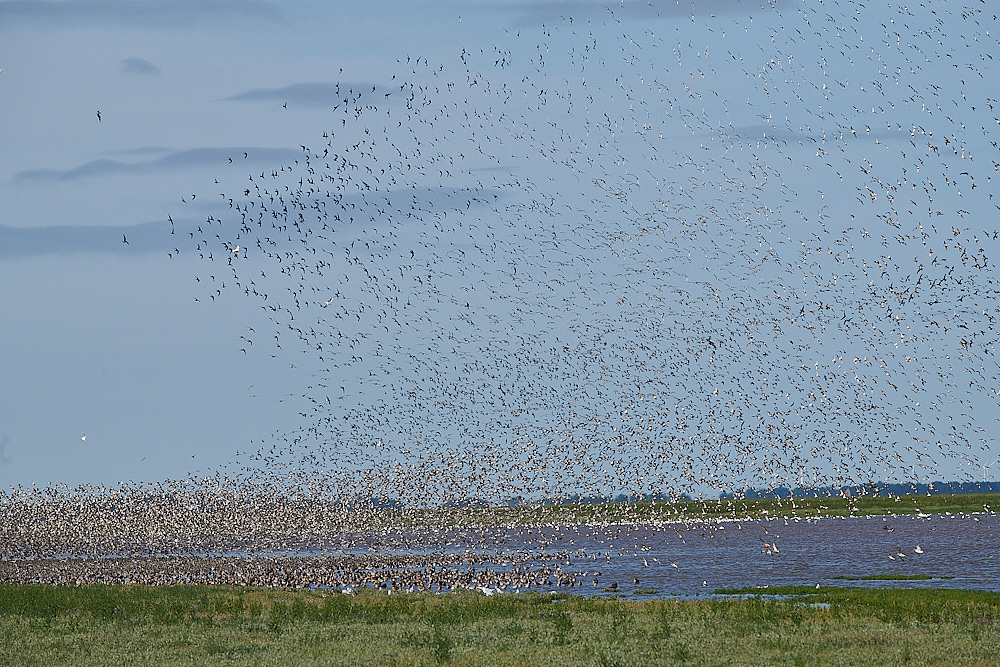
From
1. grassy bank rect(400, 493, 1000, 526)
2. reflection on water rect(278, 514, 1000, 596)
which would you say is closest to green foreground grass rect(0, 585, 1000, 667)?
reflection on water rect(278, 514, 1000, 596)

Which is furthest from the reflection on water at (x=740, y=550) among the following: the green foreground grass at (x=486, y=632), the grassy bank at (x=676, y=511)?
the green foreground grass at (x=486, y=632)

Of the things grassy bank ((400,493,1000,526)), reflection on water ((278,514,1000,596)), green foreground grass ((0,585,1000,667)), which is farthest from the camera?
grassy bank ((400,493,1000,526))

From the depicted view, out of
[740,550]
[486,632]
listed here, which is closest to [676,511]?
[740,550]

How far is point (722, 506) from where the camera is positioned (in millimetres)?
173500

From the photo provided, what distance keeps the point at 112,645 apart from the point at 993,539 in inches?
3081

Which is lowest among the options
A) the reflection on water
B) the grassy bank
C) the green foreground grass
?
the grassy bank

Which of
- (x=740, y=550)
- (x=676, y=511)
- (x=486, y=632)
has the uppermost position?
(x=486, y=632)

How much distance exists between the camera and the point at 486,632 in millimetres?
33844

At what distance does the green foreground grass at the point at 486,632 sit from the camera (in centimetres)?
2805

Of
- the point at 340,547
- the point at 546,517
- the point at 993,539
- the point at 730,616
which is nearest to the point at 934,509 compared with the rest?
the point at 546,517

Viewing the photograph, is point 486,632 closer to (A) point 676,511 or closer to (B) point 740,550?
(B) point 740,550

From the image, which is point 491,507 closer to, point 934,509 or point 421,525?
point 421,525

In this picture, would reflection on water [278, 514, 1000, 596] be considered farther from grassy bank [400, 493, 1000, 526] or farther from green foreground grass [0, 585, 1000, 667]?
green foreground grass [0, 585, 1000, 667]

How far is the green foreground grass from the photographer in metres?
28.0
